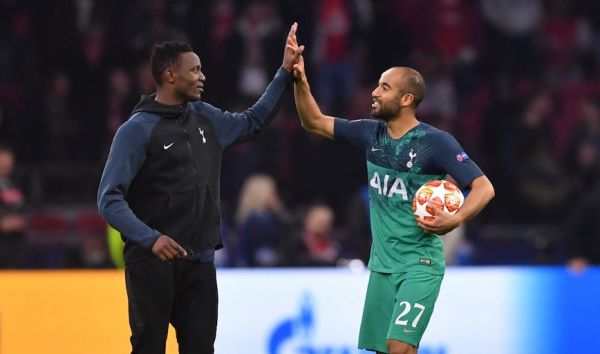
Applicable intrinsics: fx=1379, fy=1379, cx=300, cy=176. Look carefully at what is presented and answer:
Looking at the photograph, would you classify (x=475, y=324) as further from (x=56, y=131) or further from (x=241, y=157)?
(x=56, y=131)

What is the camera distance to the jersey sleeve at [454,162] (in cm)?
795

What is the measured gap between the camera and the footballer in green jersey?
25.8 feet

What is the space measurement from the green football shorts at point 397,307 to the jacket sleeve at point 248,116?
1.11m

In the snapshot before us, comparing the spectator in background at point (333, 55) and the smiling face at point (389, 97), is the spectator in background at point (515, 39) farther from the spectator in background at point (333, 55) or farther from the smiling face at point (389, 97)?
the smiling face at point (389, 97)

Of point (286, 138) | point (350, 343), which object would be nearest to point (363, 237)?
point (350, 343)

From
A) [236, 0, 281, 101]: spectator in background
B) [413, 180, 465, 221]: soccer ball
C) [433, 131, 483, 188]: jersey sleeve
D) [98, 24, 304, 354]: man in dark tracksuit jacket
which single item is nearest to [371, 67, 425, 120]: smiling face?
[433, 131, 483, 188]: jersey sleeve

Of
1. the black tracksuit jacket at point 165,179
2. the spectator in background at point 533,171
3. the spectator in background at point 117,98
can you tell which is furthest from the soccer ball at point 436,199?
the spectator in background at point 117,98

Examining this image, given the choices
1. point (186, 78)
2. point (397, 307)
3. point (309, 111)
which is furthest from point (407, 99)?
point (186, 78)

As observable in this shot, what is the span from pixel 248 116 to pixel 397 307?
4.62 ft

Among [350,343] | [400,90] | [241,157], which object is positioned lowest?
[350,343]

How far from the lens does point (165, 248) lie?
727cm

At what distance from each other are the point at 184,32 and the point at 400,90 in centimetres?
803

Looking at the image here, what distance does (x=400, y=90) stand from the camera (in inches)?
319

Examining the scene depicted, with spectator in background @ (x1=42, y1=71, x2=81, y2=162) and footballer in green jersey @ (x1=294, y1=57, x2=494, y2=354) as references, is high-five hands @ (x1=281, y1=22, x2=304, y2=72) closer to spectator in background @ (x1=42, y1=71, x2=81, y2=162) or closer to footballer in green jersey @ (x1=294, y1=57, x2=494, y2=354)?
footballer in green jersey @ (x1=294, y1=57, x2=494, y2=354)
